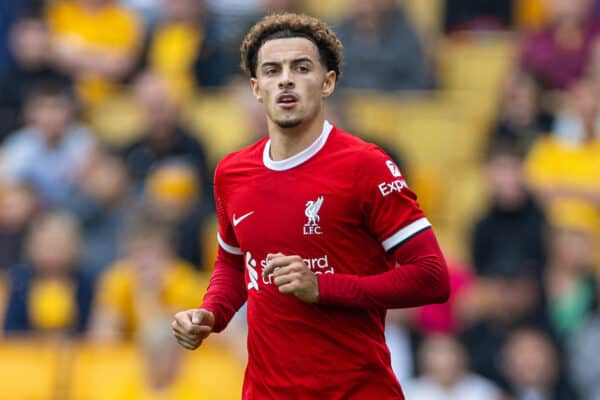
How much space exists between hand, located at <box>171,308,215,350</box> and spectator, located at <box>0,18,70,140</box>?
6.46 metres

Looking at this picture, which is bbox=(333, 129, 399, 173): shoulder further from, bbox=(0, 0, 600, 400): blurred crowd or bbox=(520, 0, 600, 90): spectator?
bbox=(520, 0, 600, 90): spectator

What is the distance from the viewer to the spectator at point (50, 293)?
9734mm

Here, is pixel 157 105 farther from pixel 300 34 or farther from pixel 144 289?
pixel 300 34

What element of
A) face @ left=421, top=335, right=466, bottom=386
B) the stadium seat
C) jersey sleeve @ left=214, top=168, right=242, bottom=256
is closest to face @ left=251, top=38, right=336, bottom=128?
jersey sleeve @ left=214, top=168, right=242, bottom=256

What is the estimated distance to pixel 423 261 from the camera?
5230 millimetres

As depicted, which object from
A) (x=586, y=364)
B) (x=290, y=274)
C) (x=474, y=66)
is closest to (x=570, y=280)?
(x=586, y=364)

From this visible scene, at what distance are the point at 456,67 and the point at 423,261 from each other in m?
7.14

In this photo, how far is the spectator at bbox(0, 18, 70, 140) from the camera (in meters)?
11.6

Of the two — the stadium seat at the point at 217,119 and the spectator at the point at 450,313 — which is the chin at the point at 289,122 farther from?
the stadium seat at the point at 217,119

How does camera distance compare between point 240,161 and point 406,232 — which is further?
point 240,161

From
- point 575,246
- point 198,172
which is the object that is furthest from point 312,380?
point 198,172

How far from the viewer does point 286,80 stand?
5.29m

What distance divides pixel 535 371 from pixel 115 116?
4.12 meters

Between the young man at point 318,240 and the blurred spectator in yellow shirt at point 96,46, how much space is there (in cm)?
659
